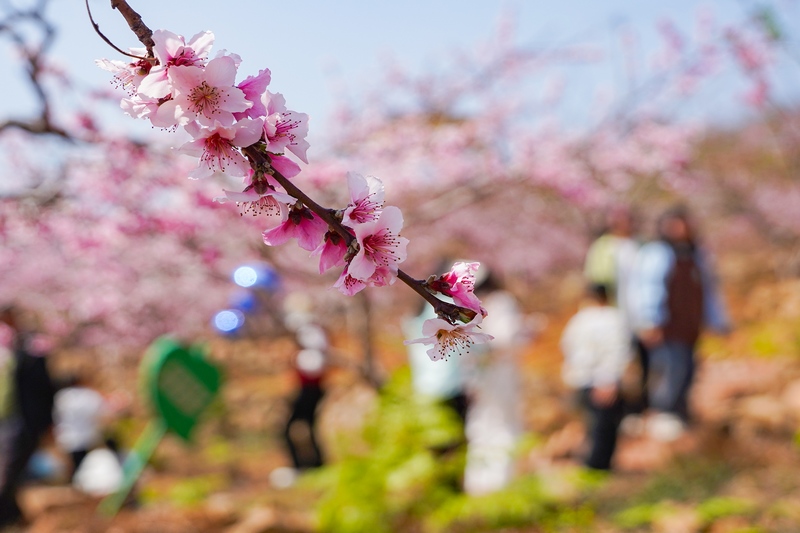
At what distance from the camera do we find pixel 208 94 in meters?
0.93

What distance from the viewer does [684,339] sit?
16.9 ft

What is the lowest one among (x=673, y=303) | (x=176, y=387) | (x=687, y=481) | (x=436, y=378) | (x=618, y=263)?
(x=687, y=481)

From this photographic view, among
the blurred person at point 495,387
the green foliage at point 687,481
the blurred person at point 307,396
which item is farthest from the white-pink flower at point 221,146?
the blurred person at point 307,396

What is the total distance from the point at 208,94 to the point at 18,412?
5.36 metres

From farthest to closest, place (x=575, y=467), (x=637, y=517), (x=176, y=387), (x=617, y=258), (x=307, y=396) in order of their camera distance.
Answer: (x=307, y=396) < (x=617, y=258) < (x=575, y=467) < (x=176, y=387) < (x=637, y=517)

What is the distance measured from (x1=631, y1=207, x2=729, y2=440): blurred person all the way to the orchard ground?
0.32 metres

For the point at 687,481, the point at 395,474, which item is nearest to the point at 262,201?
the point at 395,474

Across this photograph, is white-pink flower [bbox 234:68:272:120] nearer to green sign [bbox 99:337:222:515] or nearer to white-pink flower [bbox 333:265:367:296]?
Result: white-pink flower [bbox 333:265:367:296]

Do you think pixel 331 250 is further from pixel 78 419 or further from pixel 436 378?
pixel 78 419

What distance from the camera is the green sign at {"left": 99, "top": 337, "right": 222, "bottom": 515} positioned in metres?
4.08

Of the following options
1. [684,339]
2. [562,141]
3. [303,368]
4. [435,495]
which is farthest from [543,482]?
[562,141]

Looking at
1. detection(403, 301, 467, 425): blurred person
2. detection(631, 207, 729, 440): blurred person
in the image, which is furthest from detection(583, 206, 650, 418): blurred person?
detection(403, 301, 467, 425): blurred person

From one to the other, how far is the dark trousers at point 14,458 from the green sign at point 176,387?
1.50 metres

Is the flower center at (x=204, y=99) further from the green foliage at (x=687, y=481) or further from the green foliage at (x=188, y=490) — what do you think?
the green foliage at (x=188, y=490)
